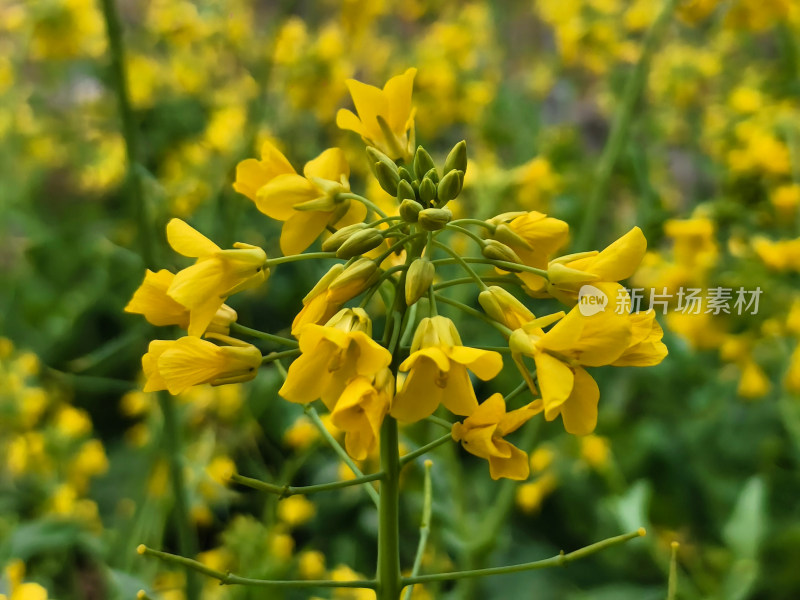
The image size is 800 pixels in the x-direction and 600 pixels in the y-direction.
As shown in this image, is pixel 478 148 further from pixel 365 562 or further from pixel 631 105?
pixel 365 562

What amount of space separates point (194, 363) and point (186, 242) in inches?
3.5

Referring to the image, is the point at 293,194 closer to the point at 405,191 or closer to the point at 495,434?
the point at 405,191

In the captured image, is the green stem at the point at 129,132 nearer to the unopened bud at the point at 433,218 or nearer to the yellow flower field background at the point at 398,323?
the yellow flower field background at the point at 398,323

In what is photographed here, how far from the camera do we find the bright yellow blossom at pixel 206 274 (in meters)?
0.52

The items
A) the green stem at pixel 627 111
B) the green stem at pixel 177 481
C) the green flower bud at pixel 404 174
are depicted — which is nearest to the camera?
the green flower bud at pixel 404 174

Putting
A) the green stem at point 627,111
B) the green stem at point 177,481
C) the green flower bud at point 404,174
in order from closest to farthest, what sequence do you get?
1. the green flower bud at point 404,174
2. the green stem at point 177,481
3. the green stem at point 627,111

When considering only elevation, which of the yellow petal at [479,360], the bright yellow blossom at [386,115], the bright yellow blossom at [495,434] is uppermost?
the bright yellow blossom at [386,115]

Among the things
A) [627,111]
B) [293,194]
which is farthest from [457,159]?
[627,111]

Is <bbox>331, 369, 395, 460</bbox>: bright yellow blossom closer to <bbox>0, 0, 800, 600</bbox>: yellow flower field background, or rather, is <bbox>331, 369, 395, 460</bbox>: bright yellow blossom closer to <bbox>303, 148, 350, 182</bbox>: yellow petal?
<bbox>0, 0, 800, 600</bbox>: yellow flower field background

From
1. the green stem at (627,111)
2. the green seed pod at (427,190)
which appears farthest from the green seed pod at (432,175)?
the green stem at (627,111)

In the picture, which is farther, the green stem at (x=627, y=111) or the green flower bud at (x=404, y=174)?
the green stem at (x=627, y=111)

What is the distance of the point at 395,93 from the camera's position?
0.59 m

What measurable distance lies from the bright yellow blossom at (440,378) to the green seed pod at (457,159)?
0.47 feet

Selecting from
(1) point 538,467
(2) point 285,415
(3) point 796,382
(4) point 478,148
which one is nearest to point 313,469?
(2) point 285,415
